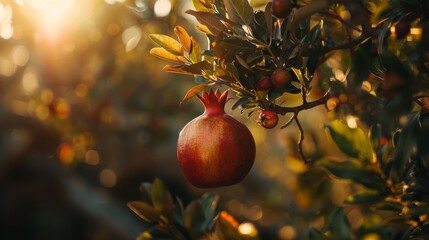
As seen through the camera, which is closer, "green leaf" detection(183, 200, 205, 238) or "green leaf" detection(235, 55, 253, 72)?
"green leaf" detection(235, 55, 253, 72)

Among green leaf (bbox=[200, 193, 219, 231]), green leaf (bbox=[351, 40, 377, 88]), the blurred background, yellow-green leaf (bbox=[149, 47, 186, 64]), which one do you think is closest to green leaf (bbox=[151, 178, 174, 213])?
green leaf (bbox=[200, 193, 219, 231])

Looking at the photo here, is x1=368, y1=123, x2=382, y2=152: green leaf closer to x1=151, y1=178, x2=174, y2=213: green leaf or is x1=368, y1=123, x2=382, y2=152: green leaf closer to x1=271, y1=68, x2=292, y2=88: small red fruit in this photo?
x1=271, y1=68, x2=292, y2=88: small red fruit

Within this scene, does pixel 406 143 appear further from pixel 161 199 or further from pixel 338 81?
pixel 161 199

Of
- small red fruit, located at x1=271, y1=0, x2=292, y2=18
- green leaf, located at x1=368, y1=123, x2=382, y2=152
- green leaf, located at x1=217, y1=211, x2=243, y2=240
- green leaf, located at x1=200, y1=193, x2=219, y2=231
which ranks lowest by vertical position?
green leaf, located at x1=217, y1=211, x2=243, y2=240

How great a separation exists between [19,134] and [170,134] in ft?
4.70

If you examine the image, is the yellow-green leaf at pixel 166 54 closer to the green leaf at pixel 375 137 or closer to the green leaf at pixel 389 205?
the green leaf at pixel 375 137

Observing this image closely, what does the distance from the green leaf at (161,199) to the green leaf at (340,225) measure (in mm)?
573

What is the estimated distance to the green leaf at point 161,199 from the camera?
168 cm

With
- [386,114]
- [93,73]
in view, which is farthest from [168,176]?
[386,114]

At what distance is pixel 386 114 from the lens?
2.99ft

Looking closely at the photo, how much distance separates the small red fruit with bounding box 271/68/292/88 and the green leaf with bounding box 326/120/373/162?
5.1 inches

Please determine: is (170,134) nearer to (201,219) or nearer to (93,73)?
(93,73)

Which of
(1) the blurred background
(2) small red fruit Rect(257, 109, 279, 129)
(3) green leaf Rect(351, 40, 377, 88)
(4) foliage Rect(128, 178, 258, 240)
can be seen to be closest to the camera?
(3) green leaf Rect(351, 40, 377, 88)

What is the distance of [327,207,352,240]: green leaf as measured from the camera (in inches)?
46.2
